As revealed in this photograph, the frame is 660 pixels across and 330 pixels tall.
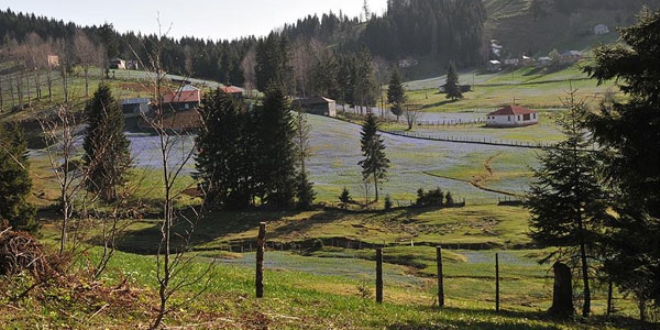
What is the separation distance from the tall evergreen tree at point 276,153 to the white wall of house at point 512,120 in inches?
2468

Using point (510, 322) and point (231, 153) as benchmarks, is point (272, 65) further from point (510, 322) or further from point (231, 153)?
point (510, 322)

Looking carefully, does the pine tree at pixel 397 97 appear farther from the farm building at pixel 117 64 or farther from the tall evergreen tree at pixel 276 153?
the farm building at pixel 117 64

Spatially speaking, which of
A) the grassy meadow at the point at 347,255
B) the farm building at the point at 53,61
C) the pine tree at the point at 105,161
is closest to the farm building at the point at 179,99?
the grassy meadow at the point at 347,255

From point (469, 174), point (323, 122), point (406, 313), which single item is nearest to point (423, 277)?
point (406, 313)

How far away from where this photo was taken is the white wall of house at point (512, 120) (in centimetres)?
11700

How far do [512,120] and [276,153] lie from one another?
66.5 meters

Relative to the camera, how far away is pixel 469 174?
76875mm

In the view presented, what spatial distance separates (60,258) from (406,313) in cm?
976

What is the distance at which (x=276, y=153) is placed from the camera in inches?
2670

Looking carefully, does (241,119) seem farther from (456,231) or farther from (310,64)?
(310,64)

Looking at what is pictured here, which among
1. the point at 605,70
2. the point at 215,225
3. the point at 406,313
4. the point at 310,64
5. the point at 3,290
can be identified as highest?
the point at 310,64

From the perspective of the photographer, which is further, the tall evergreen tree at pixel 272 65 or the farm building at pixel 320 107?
the tall evergreen tree at pixel 272 65

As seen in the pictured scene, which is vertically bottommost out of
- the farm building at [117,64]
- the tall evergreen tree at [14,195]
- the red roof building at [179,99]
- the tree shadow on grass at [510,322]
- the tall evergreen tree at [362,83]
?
the tree shadow on grass at [510,322]

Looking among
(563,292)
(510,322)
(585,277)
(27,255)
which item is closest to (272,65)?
(585,277)
